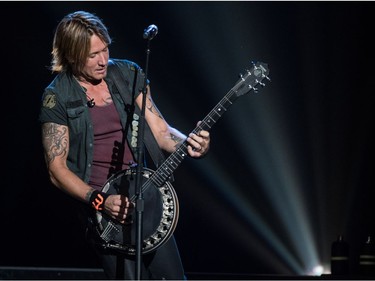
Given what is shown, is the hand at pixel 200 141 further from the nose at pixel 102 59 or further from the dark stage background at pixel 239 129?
the dark stage background at pixel 239 129

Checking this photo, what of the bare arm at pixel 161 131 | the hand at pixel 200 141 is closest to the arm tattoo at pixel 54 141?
the bare arm at pixel 161 131

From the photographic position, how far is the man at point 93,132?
3.41 metres

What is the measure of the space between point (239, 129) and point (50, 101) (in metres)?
2.66

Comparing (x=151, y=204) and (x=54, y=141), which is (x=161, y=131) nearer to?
(x=151, y=204)

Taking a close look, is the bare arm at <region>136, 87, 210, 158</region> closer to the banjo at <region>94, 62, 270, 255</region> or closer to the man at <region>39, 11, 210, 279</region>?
the man at <region>39, 11, 210, 279</region>

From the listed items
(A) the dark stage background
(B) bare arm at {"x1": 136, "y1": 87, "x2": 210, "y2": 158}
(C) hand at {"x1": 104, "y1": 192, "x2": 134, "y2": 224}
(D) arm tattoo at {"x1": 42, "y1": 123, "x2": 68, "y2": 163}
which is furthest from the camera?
(A) the dark stage background

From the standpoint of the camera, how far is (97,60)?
3502 millimetres

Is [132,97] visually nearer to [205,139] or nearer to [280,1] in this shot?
[205,139]

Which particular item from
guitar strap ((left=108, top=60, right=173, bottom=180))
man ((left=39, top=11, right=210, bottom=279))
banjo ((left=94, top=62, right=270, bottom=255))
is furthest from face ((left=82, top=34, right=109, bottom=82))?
banjo ((left=94, top=62, right=270, bottom=255))

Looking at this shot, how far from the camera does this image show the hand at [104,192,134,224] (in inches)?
131

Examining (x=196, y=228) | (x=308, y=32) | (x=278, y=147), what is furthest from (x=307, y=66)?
(x=196, y=228)

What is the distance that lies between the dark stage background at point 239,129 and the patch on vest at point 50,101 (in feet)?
8.29

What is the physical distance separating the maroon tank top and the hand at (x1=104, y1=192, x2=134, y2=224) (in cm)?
19

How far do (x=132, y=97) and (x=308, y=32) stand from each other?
2.70 m
